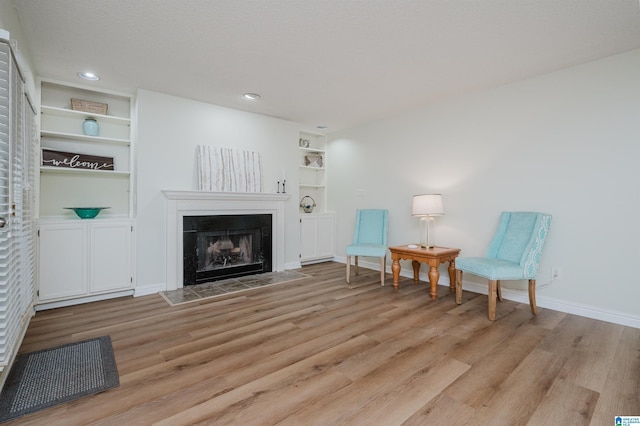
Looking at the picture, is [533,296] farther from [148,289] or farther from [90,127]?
[90,127]

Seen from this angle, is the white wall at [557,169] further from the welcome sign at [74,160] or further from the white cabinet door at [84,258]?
the welcome sign at [74,160]

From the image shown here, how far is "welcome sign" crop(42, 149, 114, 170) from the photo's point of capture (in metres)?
3.23

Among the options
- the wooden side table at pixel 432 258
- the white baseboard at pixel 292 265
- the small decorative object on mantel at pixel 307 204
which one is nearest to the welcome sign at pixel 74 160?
the white baseboard at pixel 292 265

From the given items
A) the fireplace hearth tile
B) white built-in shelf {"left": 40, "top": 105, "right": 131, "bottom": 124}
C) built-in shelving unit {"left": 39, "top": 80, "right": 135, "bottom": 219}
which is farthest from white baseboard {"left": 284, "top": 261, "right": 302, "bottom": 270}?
white built-in shelf {"left": 40, "top": 105, "right": 131, "bottom": 124}

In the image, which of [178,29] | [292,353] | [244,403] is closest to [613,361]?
[292,353]

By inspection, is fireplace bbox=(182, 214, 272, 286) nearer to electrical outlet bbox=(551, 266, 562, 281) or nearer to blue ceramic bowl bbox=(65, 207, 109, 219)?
blue ceramic bowl bbox=(65, 207, 109, 219)

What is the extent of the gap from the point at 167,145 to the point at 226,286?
192cm

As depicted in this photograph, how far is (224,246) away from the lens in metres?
4.26

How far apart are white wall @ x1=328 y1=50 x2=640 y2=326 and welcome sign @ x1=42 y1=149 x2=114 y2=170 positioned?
396 cm

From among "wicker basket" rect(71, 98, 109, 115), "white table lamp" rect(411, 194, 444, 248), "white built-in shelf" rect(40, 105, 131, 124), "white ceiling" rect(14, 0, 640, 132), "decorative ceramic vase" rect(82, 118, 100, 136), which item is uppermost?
"white ceiling" rect(14, 0, 640, 132)

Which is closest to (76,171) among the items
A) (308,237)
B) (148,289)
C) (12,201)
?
(148,289)

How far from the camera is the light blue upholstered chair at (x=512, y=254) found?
8.91 ft

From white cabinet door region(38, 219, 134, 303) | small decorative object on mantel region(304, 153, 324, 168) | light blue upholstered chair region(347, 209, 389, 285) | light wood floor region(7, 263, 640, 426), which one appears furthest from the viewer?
small decorative object on mantel region(304, 153, 324, 168)

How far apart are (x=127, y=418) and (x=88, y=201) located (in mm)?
2976
